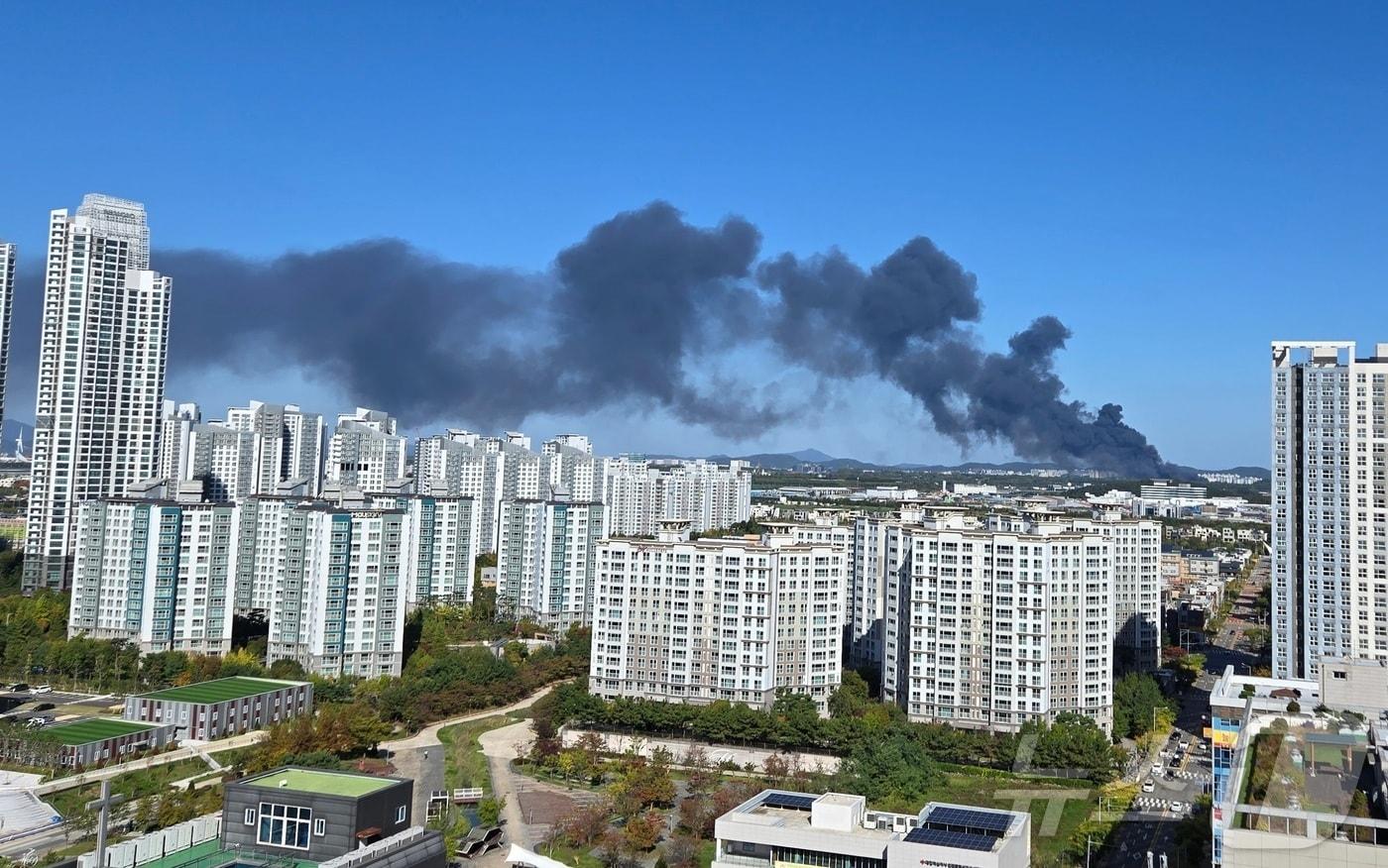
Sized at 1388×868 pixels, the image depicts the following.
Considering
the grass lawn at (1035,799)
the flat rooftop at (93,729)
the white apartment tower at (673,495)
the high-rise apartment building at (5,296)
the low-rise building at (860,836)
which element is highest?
the high-rise apartment building at (5,296)

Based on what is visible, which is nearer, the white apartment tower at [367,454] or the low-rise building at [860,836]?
the low-rise building at [860,836]

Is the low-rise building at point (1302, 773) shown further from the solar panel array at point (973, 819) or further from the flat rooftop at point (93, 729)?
the flat rooftop at point (93, 729)

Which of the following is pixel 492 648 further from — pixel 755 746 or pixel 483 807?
pixel 483 807

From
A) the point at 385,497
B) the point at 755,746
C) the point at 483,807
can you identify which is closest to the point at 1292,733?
the point at 483,807

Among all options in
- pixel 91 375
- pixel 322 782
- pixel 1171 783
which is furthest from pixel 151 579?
pixel 1171 783

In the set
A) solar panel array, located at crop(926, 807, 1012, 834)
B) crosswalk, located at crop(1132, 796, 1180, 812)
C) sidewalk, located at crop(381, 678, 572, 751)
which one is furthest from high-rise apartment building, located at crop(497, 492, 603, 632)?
solar panel array, located at crop(926, 807, 1012, 834)

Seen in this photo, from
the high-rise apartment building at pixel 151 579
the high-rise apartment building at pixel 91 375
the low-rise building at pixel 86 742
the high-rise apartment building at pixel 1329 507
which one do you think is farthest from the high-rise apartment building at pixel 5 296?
the high-rise apartment building at pixel 1329 507
